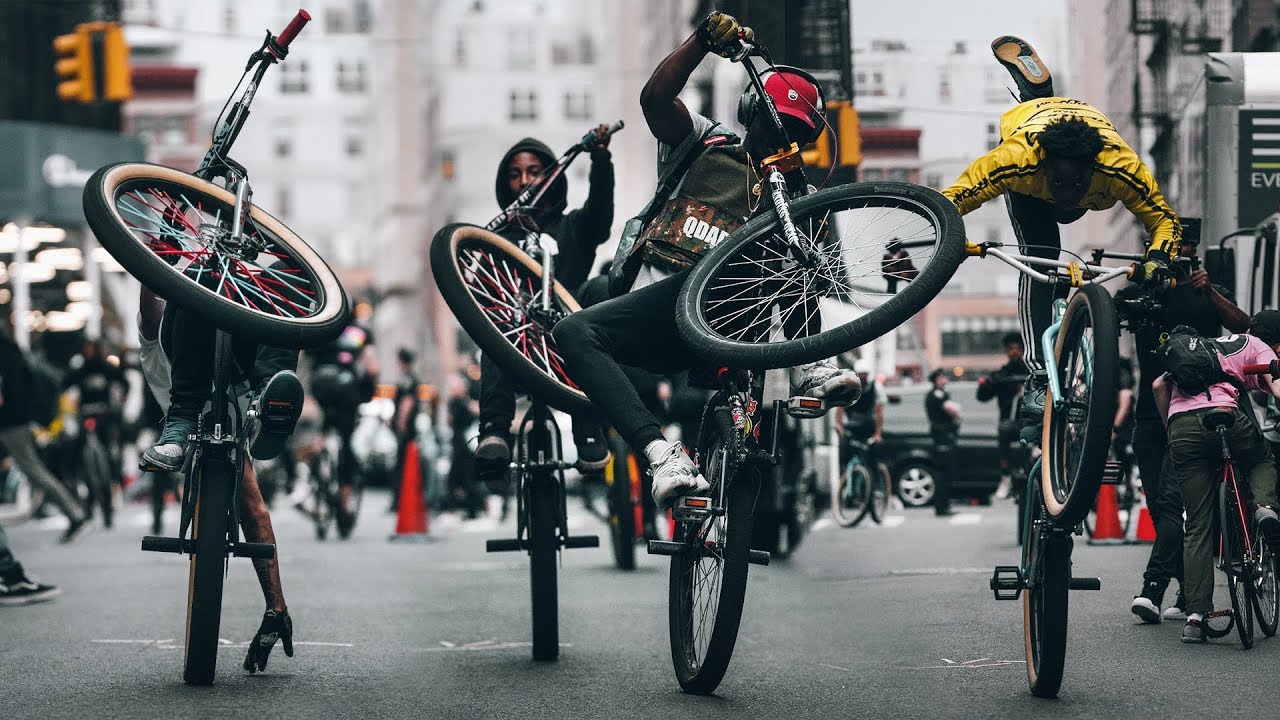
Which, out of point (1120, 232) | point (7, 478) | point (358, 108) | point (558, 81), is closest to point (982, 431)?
point (7, 478)

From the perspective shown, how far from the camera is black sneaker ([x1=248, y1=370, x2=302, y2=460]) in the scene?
7176 millimetres

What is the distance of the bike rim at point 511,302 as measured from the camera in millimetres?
Answer: 7957

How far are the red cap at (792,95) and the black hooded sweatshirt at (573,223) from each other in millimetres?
2056

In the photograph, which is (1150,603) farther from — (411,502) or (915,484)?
(411,502)

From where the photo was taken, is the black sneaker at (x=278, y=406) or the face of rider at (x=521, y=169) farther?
the face of rider at (x=521, y=169)

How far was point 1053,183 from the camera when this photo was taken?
6.77 m

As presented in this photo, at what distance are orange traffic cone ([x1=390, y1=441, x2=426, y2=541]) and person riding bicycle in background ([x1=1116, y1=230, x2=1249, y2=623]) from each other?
998 cm

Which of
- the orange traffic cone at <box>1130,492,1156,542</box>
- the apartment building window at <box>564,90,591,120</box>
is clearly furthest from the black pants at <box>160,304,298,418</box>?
the apartment building window at <box>564,90,591,120</box>

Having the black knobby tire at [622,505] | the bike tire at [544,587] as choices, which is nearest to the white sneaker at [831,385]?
the bike tire at [544,587]

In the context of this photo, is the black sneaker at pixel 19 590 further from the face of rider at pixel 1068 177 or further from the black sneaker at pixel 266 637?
the face of rider at pixel 1068 177

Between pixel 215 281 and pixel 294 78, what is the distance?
393 ft

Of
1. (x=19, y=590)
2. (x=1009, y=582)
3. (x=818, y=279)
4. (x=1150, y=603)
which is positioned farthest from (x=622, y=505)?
(x=818, y=279)

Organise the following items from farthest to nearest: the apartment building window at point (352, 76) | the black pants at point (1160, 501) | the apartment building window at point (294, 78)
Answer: the apartment building window at point (352, 76) < the apartment building window at point (294, 78) < the black pants at point (1160, 501)

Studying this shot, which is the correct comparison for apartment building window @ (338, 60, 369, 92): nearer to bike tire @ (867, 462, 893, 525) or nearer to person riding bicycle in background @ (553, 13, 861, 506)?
bike tire @ (867, 462, 893, 525)
